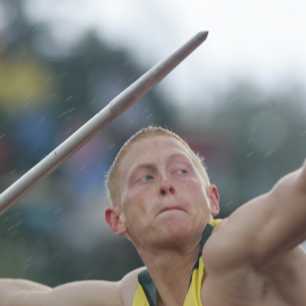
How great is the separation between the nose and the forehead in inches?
6.2

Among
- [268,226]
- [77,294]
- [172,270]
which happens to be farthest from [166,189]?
[77,294]

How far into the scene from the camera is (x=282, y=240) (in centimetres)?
439

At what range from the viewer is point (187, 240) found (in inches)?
199

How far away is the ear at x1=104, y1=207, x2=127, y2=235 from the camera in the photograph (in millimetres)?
5414

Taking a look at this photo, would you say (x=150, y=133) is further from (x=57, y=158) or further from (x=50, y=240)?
(x=50, y=240)

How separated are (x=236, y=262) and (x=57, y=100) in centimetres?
795

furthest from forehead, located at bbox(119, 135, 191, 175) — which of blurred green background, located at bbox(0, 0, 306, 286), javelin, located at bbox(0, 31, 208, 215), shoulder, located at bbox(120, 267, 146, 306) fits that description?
blurred green background, located at bbox(0, 0, 306, 286)

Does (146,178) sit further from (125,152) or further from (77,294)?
(77,294)

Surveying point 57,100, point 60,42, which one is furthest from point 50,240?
point 60,42

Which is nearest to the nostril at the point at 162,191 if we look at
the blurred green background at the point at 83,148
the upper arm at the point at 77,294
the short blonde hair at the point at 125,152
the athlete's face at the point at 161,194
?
the athlete's face at the point at 161,194

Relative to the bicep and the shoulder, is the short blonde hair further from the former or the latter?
the bicep

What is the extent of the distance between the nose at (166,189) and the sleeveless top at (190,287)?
0.19 meters

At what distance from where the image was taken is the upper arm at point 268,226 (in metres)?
4.21

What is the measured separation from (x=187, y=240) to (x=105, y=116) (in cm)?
57
